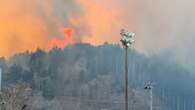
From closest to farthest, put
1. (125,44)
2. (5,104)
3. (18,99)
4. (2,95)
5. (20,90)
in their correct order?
(125,44), (5,104), (2,95), (18,99), (20,90)

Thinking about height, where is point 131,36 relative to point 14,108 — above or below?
above

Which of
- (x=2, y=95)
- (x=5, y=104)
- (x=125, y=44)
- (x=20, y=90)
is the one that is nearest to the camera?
(x=125, y=44)

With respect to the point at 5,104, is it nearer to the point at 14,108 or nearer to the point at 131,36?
the point at 14,108

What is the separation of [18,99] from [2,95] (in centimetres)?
1153

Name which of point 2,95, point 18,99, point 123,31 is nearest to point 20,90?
point 18,99

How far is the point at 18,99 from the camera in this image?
117 metres

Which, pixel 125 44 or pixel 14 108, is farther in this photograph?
pixel 14 108

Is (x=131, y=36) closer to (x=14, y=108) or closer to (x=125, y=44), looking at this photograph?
(x=125, y=44)

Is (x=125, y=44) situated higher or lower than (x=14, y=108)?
higher

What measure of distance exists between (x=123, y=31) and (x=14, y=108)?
4783 centimetres

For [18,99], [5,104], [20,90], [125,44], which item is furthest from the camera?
[20,90]

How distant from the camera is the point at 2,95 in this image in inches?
4158

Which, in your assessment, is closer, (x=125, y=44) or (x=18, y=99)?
(x=125, y=44)

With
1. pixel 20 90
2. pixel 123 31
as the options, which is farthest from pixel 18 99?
pixel 123 31
